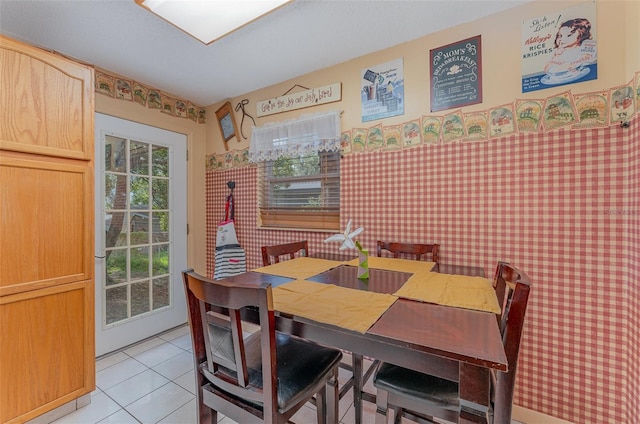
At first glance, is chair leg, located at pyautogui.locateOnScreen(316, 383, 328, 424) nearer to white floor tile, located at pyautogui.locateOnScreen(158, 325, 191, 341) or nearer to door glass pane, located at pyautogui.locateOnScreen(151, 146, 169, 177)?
white floor tile, located at pyautogui.locateOnScreen(158, 325, 191, 341)

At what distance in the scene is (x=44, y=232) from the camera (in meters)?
1.59

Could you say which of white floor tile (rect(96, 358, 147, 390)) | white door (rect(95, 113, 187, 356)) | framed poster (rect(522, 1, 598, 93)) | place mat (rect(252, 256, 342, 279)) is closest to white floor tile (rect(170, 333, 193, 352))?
white door (rect(95, 113, 187, 356))

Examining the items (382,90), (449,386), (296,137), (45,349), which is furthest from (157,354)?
(382,90)

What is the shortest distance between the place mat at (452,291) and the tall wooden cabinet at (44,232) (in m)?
1.91

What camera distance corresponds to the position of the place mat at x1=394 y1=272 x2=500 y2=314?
110 cm

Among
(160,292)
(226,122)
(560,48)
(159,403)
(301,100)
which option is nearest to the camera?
(560,48)

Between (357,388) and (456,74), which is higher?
(456,74)

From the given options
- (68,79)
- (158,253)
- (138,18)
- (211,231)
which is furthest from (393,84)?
(158,253)

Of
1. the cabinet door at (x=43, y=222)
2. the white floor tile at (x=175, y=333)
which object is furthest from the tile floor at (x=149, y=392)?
the cabinet door at (x=43, y=222)

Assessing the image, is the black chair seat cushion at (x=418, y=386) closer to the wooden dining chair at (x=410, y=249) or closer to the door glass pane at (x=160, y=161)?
the wooden dining chair at (x=410, y=249)

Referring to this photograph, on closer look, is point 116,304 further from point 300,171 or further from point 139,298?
point 300,171

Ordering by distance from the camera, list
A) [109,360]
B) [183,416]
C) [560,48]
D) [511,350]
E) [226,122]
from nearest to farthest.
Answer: [511,350]
[560,48]
[183,416]
[109,360]
[226,122]

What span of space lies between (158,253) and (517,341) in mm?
2908

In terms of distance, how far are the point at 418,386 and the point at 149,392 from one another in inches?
71.5
